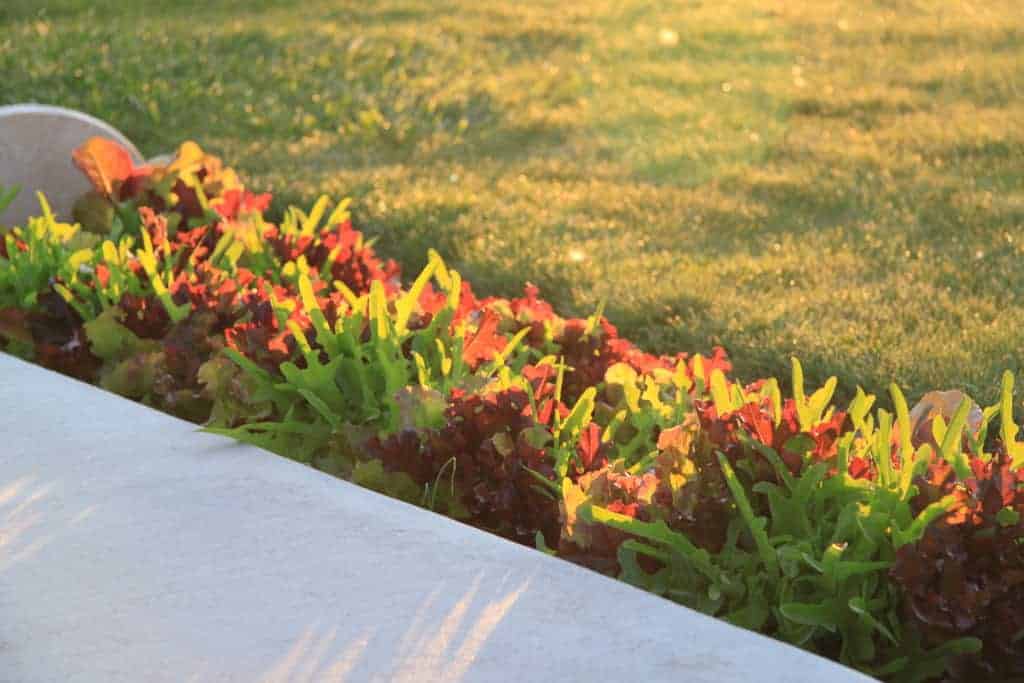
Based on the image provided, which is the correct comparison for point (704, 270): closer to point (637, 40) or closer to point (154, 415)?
point (154, 415)

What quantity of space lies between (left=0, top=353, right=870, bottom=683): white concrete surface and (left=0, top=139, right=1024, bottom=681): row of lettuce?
0.26 metres

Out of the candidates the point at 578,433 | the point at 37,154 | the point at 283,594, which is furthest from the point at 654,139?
the point at 283,594

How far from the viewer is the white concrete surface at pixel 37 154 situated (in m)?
4.98

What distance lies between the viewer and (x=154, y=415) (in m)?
2.95

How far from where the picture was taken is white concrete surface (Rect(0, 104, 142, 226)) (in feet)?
16.4

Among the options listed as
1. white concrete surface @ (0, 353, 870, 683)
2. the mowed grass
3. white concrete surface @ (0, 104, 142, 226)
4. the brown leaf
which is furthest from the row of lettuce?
white concrete surface @ (0, 104, 142, 226)

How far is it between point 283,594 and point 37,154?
3.31m

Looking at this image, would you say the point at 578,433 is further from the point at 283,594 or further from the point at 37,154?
the point at 37,154

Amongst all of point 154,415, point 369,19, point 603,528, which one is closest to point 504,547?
point 603,528

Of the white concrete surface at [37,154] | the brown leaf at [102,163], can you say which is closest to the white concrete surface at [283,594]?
the brown leaf at [102,163]

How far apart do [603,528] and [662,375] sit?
99 cm

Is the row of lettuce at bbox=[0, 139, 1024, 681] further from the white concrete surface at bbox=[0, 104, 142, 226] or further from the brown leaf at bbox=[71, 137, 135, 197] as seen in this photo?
the white concrete surface at bbox=[0, 104, 142, 226]

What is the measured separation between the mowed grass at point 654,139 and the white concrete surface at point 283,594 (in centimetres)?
213

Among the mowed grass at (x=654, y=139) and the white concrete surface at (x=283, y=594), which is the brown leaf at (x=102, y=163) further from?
the white concrete surface at (x=283, y=594)
